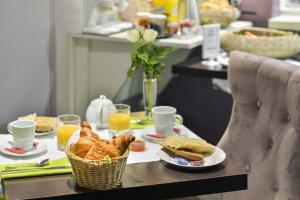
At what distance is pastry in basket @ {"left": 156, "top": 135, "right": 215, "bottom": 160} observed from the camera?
1.80 m

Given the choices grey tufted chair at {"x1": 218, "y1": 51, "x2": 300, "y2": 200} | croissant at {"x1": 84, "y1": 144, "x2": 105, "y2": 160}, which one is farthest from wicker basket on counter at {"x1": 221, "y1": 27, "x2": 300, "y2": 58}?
croissant at {"x1": 84, "y1": 144, "x2": 105, "y2": 160}

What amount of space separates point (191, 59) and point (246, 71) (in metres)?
0.99

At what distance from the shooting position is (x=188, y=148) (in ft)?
6.04

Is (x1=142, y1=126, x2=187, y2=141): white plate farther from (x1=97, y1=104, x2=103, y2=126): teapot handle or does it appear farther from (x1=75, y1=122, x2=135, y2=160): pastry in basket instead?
(x1=75, y1=122, x2=135, y2=160): pastry in basket

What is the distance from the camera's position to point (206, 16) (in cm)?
330

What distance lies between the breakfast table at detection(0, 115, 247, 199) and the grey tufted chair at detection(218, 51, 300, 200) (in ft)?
0.85

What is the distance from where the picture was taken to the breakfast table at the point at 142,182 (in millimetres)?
1578

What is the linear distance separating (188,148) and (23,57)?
1.07 m

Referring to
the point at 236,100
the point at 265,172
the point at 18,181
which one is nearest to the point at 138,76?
the point at 236,100

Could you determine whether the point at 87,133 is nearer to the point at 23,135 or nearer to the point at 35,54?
the point at 23,135

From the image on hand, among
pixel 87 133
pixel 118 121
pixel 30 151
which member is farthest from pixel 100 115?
pixel 87 133

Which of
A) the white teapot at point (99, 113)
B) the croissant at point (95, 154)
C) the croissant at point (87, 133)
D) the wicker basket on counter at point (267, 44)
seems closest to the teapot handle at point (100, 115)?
the white teapot at point (99, 113)

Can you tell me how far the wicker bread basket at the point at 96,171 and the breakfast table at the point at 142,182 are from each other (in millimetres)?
19

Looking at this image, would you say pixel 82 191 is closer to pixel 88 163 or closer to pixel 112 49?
pixel 88 163
